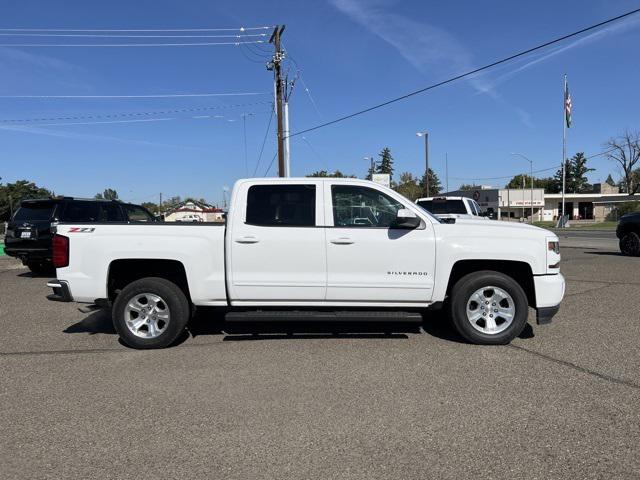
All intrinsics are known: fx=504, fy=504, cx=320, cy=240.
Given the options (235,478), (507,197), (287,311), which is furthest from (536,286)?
(507,197)

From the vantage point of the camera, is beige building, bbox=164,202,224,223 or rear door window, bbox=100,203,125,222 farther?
rear door window, bbox=100,203,125,222

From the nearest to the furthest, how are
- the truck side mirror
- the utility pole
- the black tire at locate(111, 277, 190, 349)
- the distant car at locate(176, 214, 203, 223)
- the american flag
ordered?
the truck side mirror
the black tire at locate(111, 277, 190, 349)
the distant car at locate(176, 214, 203, 223)
the utility pole
the american flag

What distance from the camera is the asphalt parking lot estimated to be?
3236mm

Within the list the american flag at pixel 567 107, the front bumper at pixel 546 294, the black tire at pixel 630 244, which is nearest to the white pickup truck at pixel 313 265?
the front bumper at pixel 546 294

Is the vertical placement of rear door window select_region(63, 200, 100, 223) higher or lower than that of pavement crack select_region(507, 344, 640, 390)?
higher

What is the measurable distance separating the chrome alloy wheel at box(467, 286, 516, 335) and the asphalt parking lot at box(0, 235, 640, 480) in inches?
10.4

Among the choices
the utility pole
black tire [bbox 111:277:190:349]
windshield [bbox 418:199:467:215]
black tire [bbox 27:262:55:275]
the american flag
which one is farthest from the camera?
the american flag

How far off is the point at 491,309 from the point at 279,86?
837 inches

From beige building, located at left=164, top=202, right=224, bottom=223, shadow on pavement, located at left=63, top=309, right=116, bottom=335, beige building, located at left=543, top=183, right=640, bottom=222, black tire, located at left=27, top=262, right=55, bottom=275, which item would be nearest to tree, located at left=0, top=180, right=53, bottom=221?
beige building, located at left=164, top=202, right=224, bottom=223

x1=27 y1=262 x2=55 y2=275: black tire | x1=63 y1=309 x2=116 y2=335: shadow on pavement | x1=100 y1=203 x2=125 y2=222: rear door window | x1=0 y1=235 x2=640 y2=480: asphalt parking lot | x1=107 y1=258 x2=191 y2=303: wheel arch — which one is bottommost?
x1=0 y1=235 x2=640 y2=480: asphalt parking lot

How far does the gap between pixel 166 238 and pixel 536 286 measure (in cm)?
421

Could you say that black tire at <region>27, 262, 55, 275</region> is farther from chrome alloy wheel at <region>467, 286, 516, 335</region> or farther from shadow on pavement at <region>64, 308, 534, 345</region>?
chrome alloy wheel at <region>467, 286, 516, 335</region>

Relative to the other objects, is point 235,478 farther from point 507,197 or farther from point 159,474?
point 507,197

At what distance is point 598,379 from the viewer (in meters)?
4.61
